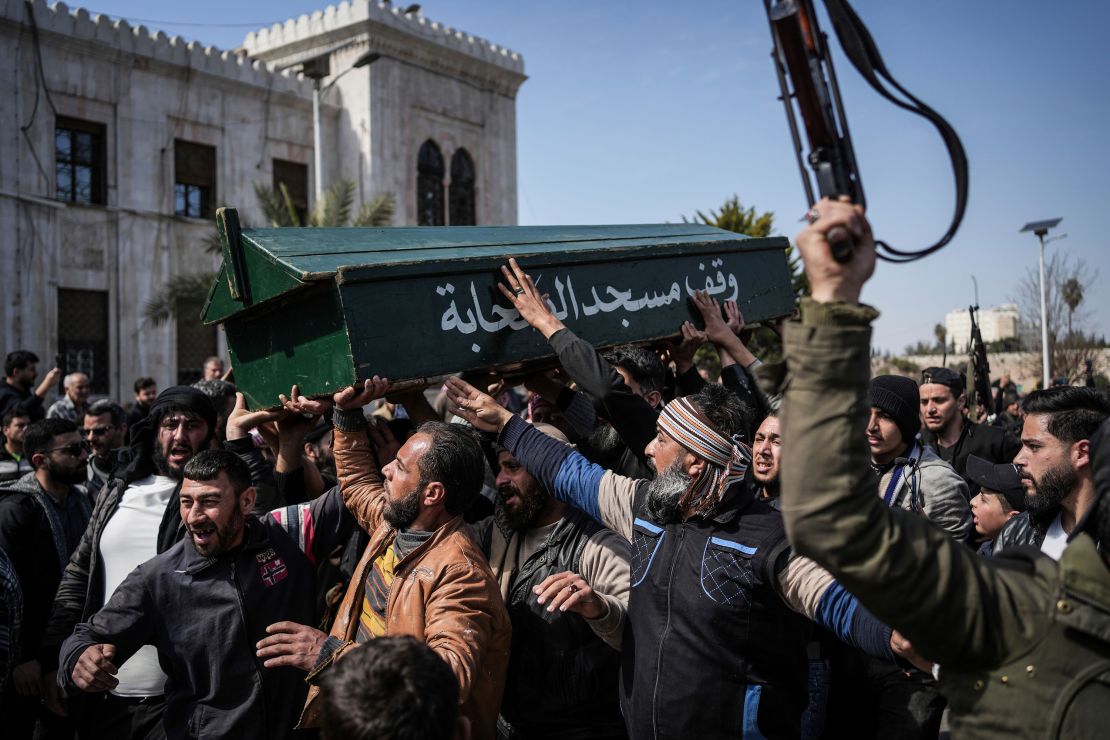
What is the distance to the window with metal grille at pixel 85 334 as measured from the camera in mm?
15281

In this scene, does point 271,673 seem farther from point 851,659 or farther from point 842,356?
point 842,356

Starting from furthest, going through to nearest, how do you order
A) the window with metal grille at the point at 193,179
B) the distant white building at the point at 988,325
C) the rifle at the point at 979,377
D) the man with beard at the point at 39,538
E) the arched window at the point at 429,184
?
the distant white building at the point at 988,325 → the arched window at the point at 429,184 → the window with metal grille at the point at 193,179 → the rifle at the point at 979,377 → the man with beard at the point at 39,538

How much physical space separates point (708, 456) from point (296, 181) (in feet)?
57.8

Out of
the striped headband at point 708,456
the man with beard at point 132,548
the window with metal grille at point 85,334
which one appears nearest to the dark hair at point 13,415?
the man with beard at point 132,548

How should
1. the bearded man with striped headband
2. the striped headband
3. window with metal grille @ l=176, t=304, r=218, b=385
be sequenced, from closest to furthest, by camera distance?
the bearded man with striped headband
the striped headband
window with metal grille @ l=176, t=304, r=218, b=385

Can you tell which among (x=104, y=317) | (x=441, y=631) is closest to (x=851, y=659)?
(x=441, y=631)

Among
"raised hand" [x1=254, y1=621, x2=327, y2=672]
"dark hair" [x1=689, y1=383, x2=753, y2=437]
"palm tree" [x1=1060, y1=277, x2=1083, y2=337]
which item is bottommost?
"raised hand" [x1=254, y1=621, x2=327, y2=672]

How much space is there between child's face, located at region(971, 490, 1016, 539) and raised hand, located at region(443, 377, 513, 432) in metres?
1.81

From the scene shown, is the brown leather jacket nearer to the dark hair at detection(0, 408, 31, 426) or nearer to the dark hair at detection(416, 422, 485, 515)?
the dark hair at detection(416, 422, 485, 515)

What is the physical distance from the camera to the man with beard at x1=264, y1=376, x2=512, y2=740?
2229 mm

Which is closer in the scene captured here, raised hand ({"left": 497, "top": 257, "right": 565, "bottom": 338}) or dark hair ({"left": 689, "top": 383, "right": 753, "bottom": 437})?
dark hair ({"left": 689, "top": 383, "right": 753, "bottom": 437})

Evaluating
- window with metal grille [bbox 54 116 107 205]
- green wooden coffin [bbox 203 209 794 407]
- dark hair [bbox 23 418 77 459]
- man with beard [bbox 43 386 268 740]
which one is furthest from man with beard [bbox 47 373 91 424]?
window with metal grille [bbox 54 116 107 205]

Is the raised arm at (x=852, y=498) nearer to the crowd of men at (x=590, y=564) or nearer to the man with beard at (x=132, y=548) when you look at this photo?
the crowd of men at (x=590, y=564)

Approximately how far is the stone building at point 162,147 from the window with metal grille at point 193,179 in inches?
1.0
